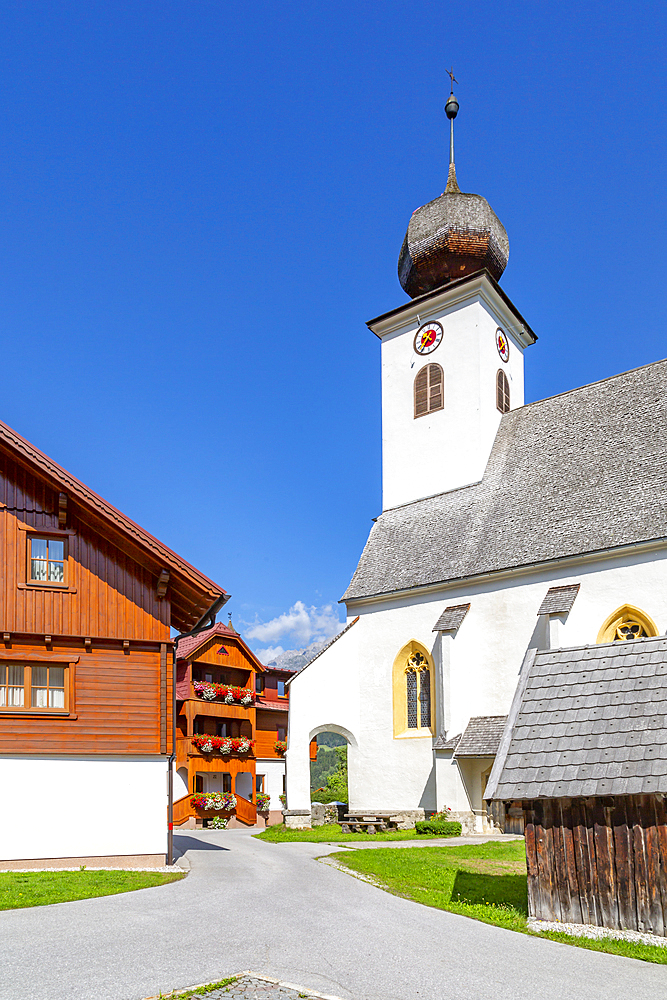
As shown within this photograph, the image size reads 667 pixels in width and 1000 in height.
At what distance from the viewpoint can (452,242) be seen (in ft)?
111

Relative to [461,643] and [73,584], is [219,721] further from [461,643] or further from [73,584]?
[73,584]

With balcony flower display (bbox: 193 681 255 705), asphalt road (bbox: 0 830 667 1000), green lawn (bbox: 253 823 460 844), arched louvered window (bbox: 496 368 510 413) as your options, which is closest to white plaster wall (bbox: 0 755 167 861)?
asphalt road (bbox: 0 830 667 1000)

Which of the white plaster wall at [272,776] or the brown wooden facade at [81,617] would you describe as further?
the white plaster wall at [272,776]

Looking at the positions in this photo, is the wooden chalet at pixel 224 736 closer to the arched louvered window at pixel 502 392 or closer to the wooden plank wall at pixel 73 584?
the arched louvered window at pixel 502 392

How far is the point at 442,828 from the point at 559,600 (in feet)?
22.1

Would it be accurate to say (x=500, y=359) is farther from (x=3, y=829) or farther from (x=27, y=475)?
(x=3, y=829)

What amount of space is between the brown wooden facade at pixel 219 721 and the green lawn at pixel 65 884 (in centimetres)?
1936

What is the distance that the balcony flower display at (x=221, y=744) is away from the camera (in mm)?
35125

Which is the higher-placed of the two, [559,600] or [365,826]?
[559,600]

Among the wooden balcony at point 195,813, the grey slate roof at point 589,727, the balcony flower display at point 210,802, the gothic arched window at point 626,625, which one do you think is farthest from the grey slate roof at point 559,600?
the wooden balcony at point 195,813

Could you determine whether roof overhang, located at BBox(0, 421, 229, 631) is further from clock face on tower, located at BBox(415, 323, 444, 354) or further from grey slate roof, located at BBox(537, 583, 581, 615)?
clock face on tower, located at BBox(415, 323, 444, 354)

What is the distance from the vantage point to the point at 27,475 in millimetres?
16828

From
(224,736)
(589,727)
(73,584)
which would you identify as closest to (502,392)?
(224,736)

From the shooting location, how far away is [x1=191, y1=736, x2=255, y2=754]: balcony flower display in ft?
115
